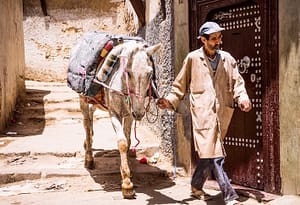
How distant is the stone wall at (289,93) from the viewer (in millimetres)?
4043

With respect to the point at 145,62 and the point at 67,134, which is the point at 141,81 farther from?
the point at 67,134

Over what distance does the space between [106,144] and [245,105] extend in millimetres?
3624

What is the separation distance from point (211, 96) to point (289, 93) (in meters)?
0.76

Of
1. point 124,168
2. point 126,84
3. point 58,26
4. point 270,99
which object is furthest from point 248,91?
point 58,26

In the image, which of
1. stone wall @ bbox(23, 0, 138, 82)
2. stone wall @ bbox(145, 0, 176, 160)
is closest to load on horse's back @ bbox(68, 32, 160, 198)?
stone wall @ bbox(145, 0, 176, 160)

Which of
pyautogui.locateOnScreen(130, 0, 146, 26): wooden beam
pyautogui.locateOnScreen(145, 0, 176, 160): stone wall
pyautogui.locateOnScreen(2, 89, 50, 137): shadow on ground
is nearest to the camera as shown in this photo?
pyautogui.locateOnScreen(145, 0, 176, 160): stone wall

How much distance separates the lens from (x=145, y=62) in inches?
183

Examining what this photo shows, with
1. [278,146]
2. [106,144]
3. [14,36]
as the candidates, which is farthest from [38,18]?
[278,146]

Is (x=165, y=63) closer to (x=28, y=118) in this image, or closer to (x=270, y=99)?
(x=270, y=99)

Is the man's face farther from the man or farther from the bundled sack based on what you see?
the bundled sack

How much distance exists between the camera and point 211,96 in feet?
13.7

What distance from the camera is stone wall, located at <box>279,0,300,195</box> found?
159 inches

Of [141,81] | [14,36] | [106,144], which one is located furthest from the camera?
[14,36]

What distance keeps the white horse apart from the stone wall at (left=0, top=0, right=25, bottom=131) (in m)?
3.77
